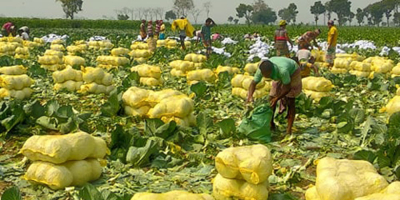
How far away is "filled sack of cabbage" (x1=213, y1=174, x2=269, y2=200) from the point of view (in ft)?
13.7

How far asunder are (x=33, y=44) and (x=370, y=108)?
51.7 feet

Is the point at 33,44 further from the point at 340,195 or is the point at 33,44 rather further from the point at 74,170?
the point at 340,195

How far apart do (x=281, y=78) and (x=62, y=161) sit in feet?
10.1

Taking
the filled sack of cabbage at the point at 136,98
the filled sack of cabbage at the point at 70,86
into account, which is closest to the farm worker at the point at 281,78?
the filled sack of cabbage at the point at 136,98

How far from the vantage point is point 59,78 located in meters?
9.98

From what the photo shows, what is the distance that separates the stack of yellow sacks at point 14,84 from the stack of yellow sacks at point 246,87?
13.8ft

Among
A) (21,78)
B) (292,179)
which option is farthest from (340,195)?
(21,78)

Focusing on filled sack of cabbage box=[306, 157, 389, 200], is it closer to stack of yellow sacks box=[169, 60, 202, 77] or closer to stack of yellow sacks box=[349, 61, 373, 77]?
stack of yellow sacks box=[169, 60, 202, 77]

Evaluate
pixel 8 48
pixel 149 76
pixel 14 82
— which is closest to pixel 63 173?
pixel 14 82

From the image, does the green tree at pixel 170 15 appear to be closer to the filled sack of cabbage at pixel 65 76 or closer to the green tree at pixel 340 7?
the green tree at pixel 340 7

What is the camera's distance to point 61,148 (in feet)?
15.1

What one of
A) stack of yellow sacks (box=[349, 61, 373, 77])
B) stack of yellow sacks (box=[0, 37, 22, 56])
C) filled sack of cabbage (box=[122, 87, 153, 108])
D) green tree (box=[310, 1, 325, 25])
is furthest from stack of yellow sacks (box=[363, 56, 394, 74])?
green tree (box=[310, 1, 325, 25])

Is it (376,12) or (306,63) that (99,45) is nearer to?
(306,63)

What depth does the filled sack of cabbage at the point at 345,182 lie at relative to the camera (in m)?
3.57
